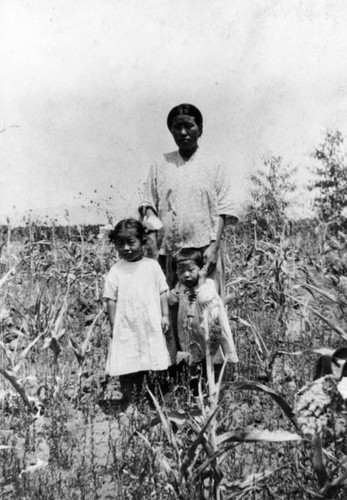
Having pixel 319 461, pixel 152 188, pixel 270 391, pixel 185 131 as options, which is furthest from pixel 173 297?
pixel 319 461

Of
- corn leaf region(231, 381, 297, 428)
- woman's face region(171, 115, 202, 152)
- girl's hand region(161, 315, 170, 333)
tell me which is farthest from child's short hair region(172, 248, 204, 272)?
corn leaf region(231, 381, 297, 428)

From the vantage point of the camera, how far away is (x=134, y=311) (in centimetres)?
311

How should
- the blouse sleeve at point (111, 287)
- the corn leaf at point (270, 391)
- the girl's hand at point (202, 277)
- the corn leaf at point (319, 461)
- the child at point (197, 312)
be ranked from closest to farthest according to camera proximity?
the corn leaf at point (319, 461)
the corn leaf at point (270, 391)
the child at point (197, 312)
the girl's hand at point (202, 277)
the blouse sleeve at point (111, 287)

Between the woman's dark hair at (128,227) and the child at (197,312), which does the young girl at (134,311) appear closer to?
the woman's dark hair at (128,227)

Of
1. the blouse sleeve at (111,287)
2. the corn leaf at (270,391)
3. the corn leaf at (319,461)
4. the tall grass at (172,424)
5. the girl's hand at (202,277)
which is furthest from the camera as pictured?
the blouse sleeve at (111,287)

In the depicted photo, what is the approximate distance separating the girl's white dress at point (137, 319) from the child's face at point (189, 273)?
195 millimetres

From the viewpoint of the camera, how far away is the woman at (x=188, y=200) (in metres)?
3.22

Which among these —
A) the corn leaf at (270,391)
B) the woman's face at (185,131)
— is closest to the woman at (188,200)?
the woman's face at (185,131)

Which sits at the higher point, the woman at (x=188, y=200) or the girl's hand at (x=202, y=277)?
the woman at (x=188, y=200)

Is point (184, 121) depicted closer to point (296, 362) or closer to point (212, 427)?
point (296, 362)

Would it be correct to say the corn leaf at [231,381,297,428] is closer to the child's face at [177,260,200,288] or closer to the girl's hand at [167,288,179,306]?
the child's face at [177,260,200,288]

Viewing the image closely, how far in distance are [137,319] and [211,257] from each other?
0.57 m

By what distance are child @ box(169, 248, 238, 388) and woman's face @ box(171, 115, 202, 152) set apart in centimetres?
63

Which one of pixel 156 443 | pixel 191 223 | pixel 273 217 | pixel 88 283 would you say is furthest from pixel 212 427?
pixel 273 217
